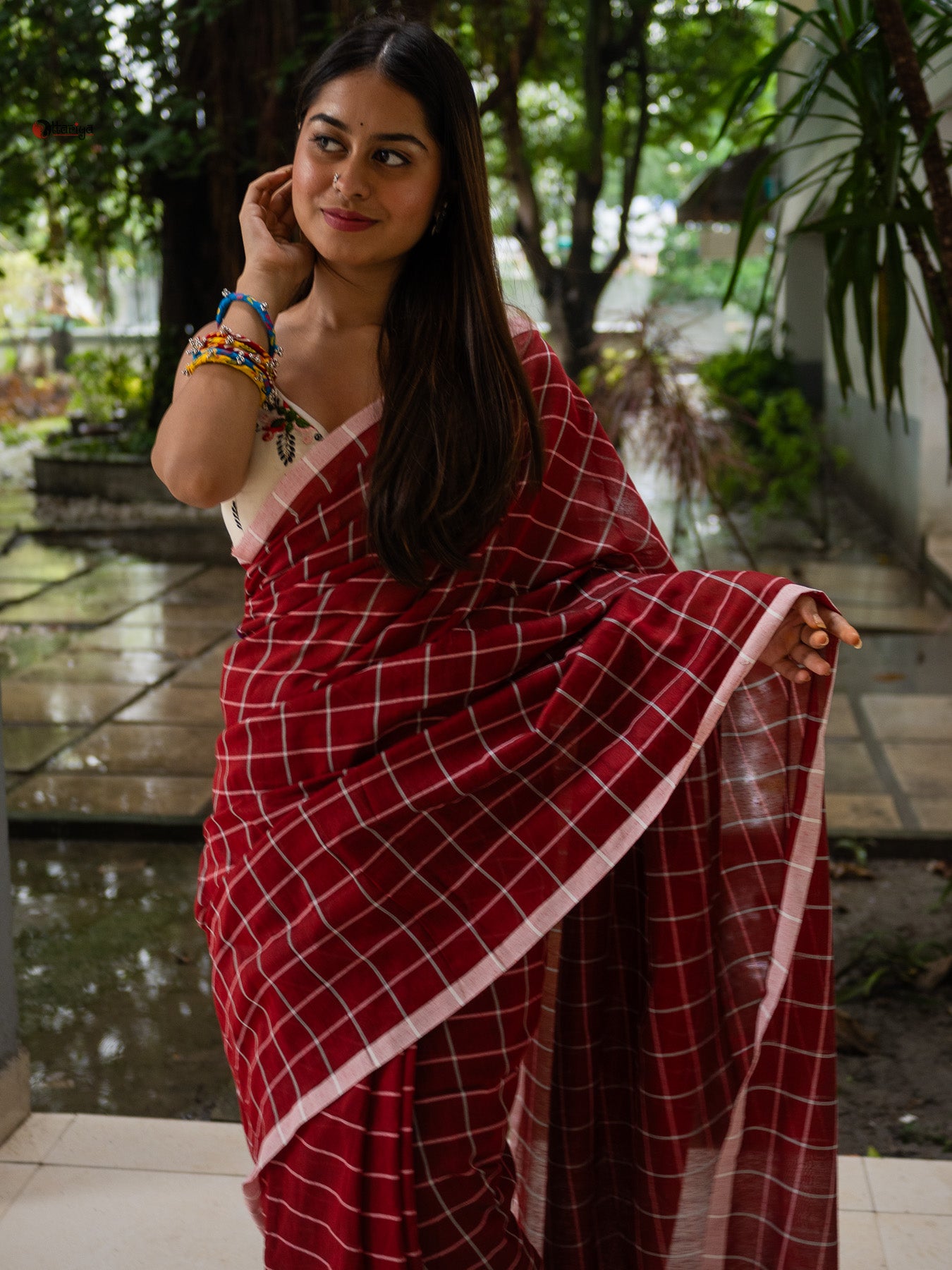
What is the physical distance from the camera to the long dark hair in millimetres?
1522

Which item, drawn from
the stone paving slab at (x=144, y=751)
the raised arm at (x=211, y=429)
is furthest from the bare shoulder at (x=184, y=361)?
the stone paving slab at (x=144, y=751)

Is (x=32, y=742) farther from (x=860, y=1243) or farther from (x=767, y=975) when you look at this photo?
(x=767, y=975)

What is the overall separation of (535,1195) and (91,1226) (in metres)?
0.73

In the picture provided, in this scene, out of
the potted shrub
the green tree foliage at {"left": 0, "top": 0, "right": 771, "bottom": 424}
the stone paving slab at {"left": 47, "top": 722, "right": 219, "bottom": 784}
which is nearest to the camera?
the stone paving slab at {"left": 47, "top": 722, "right": 219, "bottom": 784}

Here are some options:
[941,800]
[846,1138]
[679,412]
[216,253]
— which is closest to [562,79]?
[216,253]

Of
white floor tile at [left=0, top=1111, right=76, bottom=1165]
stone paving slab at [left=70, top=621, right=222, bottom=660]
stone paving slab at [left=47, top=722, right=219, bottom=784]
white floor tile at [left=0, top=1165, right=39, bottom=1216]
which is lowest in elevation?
white floor tile at [left=0, top=1165, right=39, bottom=1216]

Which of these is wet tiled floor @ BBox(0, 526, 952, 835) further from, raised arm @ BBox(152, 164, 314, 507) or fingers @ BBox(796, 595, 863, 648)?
raised arm @ BBox(152, 164, 314, 507)

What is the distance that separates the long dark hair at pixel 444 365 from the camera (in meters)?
1.52

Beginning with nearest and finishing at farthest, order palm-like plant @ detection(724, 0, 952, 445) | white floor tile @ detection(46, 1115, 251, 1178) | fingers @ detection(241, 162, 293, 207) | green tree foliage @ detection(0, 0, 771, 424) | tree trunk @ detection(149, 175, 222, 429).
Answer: fingers @ detection(241, 162, 293, 207) → white floor tile @ detection(46, 1115, 251, 1178) → palm-like plant @ detection(724, 0, 952, 445) → green tree foliage @ detection(0, 0, 771, 424) → tree trunk @ detection(149, 175, 222, 429)

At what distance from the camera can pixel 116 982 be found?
327 cm

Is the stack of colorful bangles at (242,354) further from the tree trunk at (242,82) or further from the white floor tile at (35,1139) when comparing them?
the tree trunk at (242,82)

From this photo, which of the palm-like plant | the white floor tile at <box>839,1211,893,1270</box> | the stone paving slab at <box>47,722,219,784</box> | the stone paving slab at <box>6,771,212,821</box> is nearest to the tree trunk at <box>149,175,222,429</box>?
the stone paving slab at <box>47,722,219,784</box>

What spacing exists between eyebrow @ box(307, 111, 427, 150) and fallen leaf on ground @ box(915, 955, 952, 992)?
238 cm

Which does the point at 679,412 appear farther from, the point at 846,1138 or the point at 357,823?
the point at 357,823
